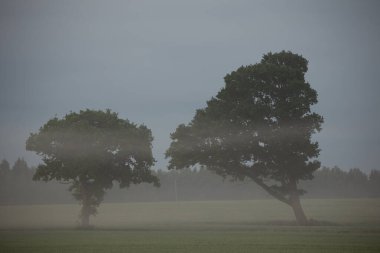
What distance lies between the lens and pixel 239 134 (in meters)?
50.6

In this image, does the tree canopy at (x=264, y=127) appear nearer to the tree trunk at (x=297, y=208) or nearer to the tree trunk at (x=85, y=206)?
the tree trunk at (x=297, y=208)

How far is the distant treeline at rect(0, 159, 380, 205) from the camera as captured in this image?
164750mm

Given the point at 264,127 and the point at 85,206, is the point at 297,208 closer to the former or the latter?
the point at 264,127

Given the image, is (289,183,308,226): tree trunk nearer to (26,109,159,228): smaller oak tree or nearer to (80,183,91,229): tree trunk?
(26,109,159,228): smaller oak tree

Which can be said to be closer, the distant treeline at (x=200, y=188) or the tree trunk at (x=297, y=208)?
the tree trunk at (x=297, y=208)

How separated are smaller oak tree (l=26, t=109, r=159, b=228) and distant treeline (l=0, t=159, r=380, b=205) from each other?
111 metres

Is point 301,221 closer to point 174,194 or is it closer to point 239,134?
point 239,134

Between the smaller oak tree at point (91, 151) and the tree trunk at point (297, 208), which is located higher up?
the smaller oak tree at point (91, 151)

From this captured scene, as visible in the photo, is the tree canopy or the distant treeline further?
the distant treeline

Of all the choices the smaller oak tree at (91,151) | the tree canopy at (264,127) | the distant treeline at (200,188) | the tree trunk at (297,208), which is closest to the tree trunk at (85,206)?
the smaller oak tree at (91,151)

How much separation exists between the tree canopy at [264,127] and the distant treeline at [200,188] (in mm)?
113206

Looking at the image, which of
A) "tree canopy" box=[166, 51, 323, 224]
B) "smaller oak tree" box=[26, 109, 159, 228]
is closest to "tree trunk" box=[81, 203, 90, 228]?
"smaller oak tree" box=[26, 109, 159, 228]

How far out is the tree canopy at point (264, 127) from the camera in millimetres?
49781

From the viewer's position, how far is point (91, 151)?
49156 millimetres
